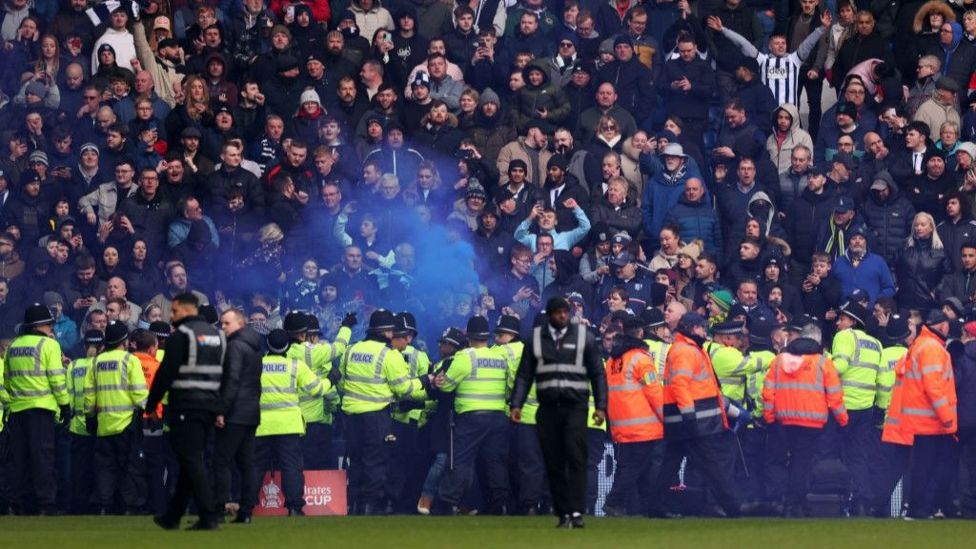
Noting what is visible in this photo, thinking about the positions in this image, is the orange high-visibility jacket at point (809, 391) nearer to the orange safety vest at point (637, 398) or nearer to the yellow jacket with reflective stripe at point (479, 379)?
the orange safety vest at point (637, 398)

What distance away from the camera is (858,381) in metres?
24.5

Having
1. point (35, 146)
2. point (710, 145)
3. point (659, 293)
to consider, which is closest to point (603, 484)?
point (659, 293)

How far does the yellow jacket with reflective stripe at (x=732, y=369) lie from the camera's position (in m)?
24.5

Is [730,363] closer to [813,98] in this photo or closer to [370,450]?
A: [370,450]

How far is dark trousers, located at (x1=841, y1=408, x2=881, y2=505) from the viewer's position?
24.5 meters

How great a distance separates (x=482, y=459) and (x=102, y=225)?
7.30 metres

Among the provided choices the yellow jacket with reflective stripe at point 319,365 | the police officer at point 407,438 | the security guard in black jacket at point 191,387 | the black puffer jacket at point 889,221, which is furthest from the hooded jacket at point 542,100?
the security guard in black jacket at point 191,387

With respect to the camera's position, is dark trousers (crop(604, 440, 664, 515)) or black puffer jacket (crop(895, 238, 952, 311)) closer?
dark trousers (crop(604, 440, 664, 515))

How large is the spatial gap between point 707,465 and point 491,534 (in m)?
3.58

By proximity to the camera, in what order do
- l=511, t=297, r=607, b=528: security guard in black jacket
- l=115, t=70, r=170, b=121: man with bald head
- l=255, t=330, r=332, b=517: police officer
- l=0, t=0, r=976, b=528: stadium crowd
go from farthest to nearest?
l=115, t=70, r=170, b=121: man with bald head → l=0, t=0, r=976, b=528: stadium crowd → l=255, t=330, r=332, b=517: police officer → l=511, t=297, r=607, b=528: security guard in black jacket

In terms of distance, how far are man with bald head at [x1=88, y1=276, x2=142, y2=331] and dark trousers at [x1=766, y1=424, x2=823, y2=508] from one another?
7.80 metres

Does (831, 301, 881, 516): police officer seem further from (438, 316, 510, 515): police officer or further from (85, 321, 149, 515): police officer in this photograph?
(85, 321, 149, 515): police officer

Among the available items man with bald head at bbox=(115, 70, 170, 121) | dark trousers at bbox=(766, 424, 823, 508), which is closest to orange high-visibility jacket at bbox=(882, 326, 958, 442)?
dark trousers at bbox=(766, 424, 823, 508)

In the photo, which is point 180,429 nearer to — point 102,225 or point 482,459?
point 482,459
